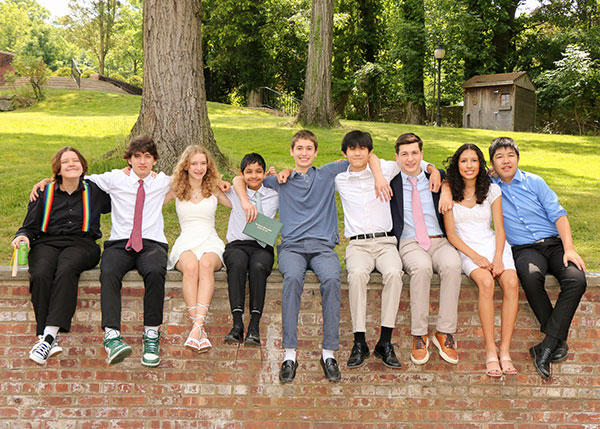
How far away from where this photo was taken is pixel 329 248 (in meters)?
4.44

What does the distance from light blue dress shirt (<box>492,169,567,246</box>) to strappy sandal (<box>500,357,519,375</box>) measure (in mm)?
929

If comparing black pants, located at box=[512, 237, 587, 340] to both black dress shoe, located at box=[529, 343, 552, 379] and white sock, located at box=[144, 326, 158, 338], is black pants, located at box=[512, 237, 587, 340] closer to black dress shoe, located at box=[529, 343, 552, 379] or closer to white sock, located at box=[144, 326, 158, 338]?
black dress shoe, located at box=[529, 343, 552, 379]

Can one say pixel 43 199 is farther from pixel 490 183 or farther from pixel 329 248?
pixel 490 183

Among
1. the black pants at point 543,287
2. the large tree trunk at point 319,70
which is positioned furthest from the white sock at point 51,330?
the large tree trunk at point 319,70

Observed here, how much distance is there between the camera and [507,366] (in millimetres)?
4180

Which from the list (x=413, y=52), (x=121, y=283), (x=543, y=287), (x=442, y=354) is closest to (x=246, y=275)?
(x=121, y=283)

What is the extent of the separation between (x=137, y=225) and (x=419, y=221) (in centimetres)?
221

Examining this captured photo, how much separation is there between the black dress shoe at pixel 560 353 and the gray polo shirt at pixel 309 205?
1.85 metres

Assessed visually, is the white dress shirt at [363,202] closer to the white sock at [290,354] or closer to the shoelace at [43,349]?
the white sock at [290,354]

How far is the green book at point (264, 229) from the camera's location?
4.36 m

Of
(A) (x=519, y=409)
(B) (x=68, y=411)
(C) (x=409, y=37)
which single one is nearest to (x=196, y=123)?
(B) (x=68, y=411)

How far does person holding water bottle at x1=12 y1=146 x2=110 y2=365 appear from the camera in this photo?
397 cm

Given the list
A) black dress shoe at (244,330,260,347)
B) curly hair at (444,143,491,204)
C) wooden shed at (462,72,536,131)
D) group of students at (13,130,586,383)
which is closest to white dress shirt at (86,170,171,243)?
group of students at (13,130,586,383)

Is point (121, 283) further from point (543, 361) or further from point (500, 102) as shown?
point (500, 102)
